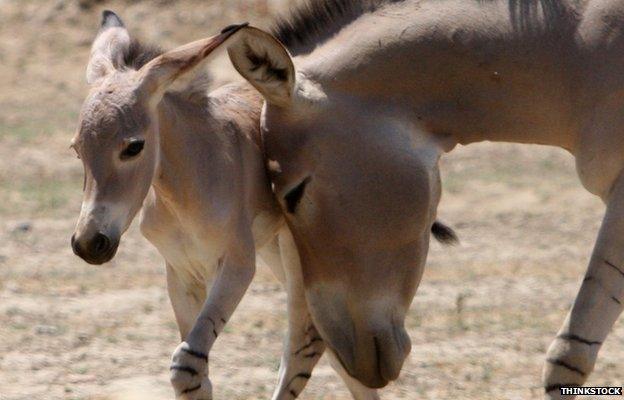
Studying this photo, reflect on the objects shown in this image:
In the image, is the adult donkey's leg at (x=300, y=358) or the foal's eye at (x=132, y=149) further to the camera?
the adult donkey's leg at (x=300, y=358)

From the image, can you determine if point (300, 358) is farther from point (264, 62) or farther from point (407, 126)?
point (264, 62)

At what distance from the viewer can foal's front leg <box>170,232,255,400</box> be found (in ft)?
19.2

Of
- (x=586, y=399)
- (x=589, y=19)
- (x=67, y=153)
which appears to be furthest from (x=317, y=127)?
(x=67, y=153)

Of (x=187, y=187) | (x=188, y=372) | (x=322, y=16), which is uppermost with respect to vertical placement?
(x=322, y=16)

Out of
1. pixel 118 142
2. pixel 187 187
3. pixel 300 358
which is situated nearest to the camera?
pixel 118 142

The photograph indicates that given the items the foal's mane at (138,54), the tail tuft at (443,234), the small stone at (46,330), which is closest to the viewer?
the foal's mane at (138,54)

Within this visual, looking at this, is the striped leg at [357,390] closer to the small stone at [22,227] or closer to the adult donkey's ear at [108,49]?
the adult donkey's ear at [108,49]

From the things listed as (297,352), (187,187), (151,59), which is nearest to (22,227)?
(297,352)

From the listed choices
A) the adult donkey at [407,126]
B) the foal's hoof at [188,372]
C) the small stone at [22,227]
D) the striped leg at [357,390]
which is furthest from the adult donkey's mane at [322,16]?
the small stone at [22,227]

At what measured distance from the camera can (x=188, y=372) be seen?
19.1 ft

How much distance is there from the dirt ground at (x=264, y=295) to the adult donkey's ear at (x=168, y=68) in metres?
2.33

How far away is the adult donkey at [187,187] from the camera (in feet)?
18.2

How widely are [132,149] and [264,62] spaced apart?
620mm

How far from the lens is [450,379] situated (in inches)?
317
